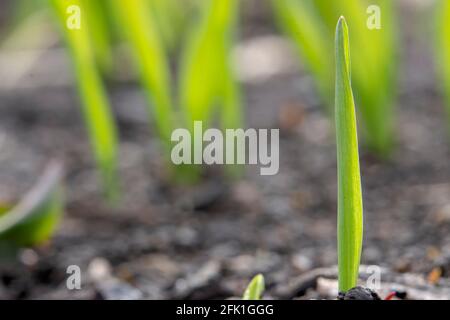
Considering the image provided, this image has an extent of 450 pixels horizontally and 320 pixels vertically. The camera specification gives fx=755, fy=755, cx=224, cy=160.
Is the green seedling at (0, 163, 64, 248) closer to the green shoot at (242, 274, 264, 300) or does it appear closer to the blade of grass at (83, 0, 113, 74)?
the green shoot at (242, 274, 264, 300)

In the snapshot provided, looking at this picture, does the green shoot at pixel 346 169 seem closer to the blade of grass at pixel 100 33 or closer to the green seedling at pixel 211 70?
the green seedling at pixel 211 70

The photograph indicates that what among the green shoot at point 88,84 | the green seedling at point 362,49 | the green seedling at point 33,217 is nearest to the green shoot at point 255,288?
the green seedling at point 33,217

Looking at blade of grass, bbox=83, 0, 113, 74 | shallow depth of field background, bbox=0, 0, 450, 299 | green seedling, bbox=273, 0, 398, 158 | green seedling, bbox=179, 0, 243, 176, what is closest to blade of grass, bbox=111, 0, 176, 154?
green seedling, bbox=179, 0, 243, 176

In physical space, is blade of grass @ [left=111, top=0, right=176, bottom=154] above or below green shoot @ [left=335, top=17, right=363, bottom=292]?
above

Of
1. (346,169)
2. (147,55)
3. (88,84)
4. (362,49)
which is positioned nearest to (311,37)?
(362,49)
